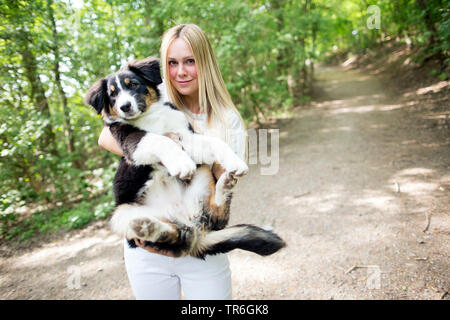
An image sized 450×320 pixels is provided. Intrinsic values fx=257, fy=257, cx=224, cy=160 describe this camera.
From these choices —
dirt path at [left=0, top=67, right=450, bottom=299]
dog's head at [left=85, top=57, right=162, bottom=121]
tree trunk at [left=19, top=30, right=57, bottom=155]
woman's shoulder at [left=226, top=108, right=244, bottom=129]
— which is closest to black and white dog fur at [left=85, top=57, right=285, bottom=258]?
dog's head at [left=85, top=57, right=162, bottom=121]

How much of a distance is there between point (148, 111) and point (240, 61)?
612 cm

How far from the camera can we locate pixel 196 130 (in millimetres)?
2160

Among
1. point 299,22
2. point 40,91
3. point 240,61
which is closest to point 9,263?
point 40,91

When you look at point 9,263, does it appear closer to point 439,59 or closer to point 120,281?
point 120,281

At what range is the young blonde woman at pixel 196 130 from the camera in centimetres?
183

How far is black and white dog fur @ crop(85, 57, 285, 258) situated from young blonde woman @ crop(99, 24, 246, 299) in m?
0.10

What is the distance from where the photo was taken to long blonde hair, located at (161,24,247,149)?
6.38 ft

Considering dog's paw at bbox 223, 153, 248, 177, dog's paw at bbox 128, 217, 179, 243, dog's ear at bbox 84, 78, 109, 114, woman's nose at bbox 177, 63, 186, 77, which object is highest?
woman's nose at bbox 177, 63, 186, 77

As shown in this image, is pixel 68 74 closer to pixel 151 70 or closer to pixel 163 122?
pixel 151 70

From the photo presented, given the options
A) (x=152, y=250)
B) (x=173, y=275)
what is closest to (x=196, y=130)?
(x=152, y=250)

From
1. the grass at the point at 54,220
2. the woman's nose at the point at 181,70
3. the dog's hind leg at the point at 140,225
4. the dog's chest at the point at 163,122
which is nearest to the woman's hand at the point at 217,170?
the dog's chest at the point at 163,122

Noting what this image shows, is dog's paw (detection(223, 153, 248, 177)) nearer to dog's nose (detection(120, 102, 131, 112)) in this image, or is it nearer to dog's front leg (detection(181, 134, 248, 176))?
dog's front leg (detection(181, 134, 248, 176))

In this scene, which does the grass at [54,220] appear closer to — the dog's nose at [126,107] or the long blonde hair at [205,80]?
the dog's nose at [126,107]
